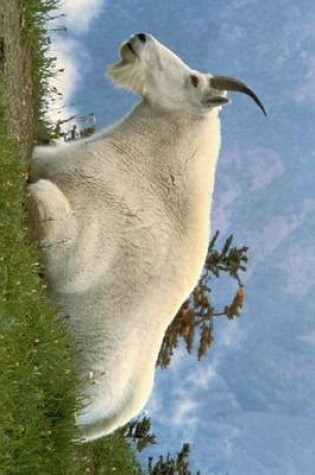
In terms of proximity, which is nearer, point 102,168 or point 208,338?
point 102,168

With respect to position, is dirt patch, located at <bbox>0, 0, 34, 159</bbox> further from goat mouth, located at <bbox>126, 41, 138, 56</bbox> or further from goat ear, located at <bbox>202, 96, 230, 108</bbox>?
goat ear, located at <bbox>202, 96, 230, 108</bbox>

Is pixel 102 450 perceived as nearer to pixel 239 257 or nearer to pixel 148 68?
pixel 239 257

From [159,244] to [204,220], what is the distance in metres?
0.67

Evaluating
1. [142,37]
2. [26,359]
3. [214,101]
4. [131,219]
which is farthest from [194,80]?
[26,359]

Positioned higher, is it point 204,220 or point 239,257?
point 239,257

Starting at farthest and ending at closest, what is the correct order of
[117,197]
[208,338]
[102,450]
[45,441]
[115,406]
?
[208,338] < [102,450] < [115,406] < [117,197] < [45,441]

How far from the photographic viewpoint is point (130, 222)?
952 cm

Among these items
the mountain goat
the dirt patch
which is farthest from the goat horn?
the dirt patch

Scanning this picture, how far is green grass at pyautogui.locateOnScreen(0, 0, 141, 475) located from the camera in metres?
7.63

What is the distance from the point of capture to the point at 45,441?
348 inches

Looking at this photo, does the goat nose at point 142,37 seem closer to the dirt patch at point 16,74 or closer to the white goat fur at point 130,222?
the white goat fur at point 130,222

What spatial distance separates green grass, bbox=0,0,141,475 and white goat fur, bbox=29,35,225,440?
1.15ft

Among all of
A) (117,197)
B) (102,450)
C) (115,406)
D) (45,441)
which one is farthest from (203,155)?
(102,450)

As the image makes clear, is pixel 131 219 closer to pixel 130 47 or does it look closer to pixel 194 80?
pixel 194 80
